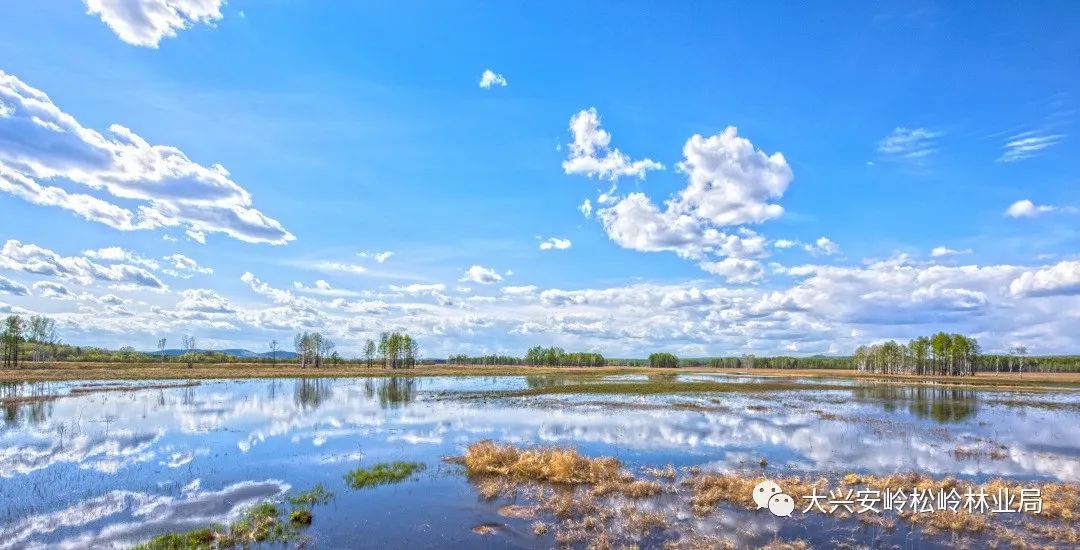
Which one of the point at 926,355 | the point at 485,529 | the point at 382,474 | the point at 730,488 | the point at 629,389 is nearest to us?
the point at 485,529

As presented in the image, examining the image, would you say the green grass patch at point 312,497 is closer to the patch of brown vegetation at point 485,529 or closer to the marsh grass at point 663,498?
the marsh grass at point 663,498

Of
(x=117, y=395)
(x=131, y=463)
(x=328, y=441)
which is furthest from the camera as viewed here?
(x=117, y=395)

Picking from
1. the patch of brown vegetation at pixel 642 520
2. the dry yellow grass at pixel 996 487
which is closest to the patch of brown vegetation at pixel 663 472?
the patch of brown vegetation at pixel 642 520

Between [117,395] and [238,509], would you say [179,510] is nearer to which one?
[238,509]

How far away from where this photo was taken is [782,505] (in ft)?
60.1

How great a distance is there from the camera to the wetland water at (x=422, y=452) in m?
16.8

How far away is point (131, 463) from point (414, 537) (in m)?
19.0

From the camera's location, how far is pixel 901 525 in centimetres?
1681

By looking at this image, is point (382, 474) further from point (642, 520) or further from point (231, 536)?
point (642, 520)

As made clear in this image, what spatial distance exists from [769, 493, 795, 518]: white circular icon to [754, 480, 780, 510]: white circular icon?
0.20 m

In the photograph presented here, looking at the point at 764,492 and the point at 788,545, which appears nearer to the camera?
the point at 788,545

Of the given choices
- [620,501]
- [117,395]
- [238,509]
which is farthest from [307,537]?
[117,395]

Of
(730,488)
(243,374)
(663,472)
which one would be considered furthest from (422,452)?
(243,374)

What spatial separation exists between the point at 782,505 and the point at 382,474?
16794mm
